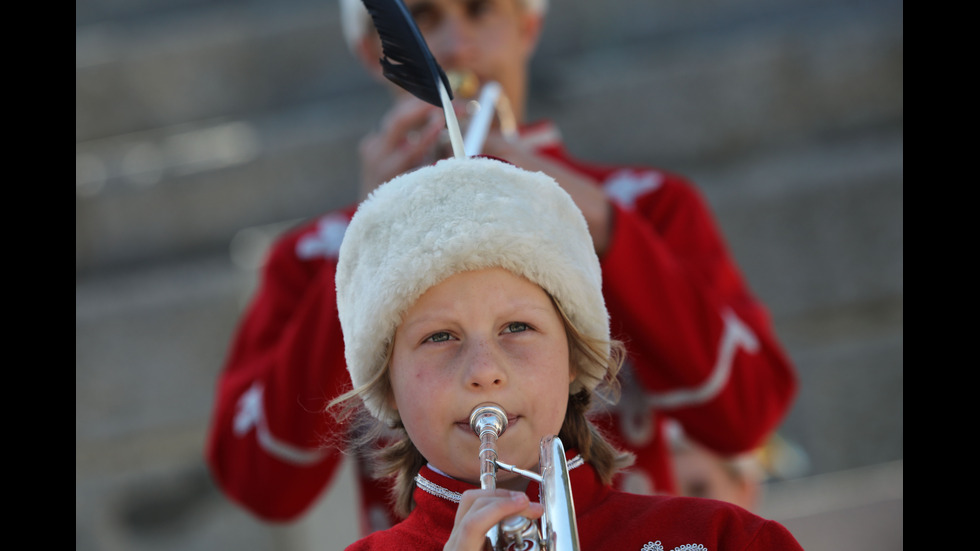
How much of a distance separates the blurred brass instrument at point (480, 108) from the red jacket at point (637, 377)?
0.54 ft

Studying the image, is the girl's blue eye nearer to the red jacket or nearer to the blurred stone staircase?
the red jacket

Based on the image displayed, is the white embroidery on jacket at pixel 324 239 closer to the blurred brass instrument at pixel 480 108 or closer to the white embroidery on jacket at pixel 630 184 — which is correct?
the blurred brass instrument at pixel 480 108

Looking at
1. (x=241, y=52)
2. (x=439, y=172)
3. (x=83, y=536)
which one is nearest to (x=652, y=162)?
(x=241, y=52)

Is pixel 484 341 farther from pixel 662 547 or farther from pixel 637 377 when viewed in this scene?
pixel 637 377

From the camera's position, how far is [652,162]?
9.82 feet

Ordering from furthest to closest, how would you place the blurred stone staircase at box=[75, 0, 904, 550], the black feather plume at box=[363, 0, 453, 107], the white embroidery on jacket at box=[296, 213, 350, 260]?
1. the blurred stone staircase at box=[75, 0, 904, 550]
2. the white embroidery on jacket at box=[296, 213, 350, 260]
3. the black feather plume at box=[363, 0, 453, 107]

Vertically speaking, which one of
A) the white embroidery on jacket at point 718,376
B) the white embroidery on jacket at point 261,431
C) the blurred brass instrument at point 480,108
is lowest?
the white embroidery on jacket at point 261,431

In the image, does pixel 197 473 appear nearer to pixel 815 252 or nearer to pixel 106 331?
pixel 106 331

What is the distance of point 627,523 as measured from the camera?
3.17 ft

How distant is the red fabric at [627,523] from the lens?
0.93 meters

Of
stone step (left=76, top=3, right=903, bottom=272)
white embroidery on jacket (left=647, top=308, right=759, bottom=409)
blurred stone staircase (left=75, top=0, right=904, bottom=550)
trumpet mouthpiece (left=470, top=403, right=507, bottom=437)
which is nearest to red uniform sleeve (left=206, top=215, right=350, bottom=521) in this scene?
white embroidery on jacket (left=647, top=308, right=759, bottom=409)

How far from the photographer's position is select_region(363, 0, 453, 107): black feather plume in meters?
1.07

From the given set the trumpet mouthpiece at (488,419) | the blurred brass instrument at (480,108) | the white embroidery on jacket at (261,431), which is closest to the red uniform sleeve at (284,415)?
the white embroidery on jacket at (261,431)

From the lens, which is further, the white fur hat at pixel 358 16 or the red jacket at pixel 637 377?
the white fur hat at pixel 358 16
